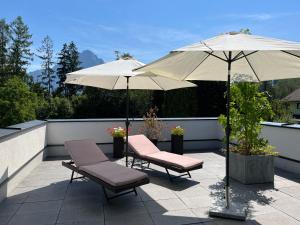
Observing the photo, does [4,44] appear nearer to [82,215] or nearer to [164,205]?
[82,215]

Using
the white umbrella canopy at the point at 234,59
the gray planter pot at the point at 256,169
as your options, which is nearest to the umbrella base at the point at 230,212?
the gray planter pot at the point at 256,169

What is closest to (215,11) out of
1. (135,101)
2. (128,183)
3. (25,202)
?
(128,183)

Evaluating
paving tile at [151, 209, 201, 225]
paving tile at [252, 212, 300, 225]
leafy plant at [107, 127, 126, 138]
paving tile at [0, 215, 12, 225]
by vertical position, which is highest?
leafy plant at [107, 127, 126, 138]

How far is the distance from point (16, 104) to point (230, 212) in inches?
871

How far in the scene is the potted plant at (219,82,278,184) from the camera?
615 cm

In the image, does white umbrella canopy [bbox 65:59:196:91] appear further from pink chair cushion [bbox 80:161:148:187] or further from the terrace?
pink chair cushion [bbox 80:161:148:187]

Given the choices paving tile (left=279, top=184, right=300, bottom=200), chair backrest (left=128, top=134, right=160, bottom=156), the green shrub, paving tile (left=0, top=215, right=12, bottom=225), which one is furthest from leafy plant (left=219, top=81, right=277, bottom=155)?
the green shrub

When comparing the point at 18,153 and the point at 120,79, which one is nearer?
the point at 18,153

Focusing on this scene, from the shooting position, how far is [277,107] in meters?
14.6

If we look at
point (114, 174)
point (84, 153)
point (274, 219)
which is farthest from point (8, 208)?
point (274, 219)

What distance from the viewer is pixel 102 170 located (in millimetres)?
5375

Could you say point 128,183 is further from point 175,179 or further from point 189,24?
point 189,24

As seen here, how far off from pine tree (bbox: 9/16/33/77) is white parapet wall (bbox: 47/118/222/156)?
3360 centimetres

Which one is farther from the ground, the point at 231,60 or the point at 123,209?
the point at 231,60
